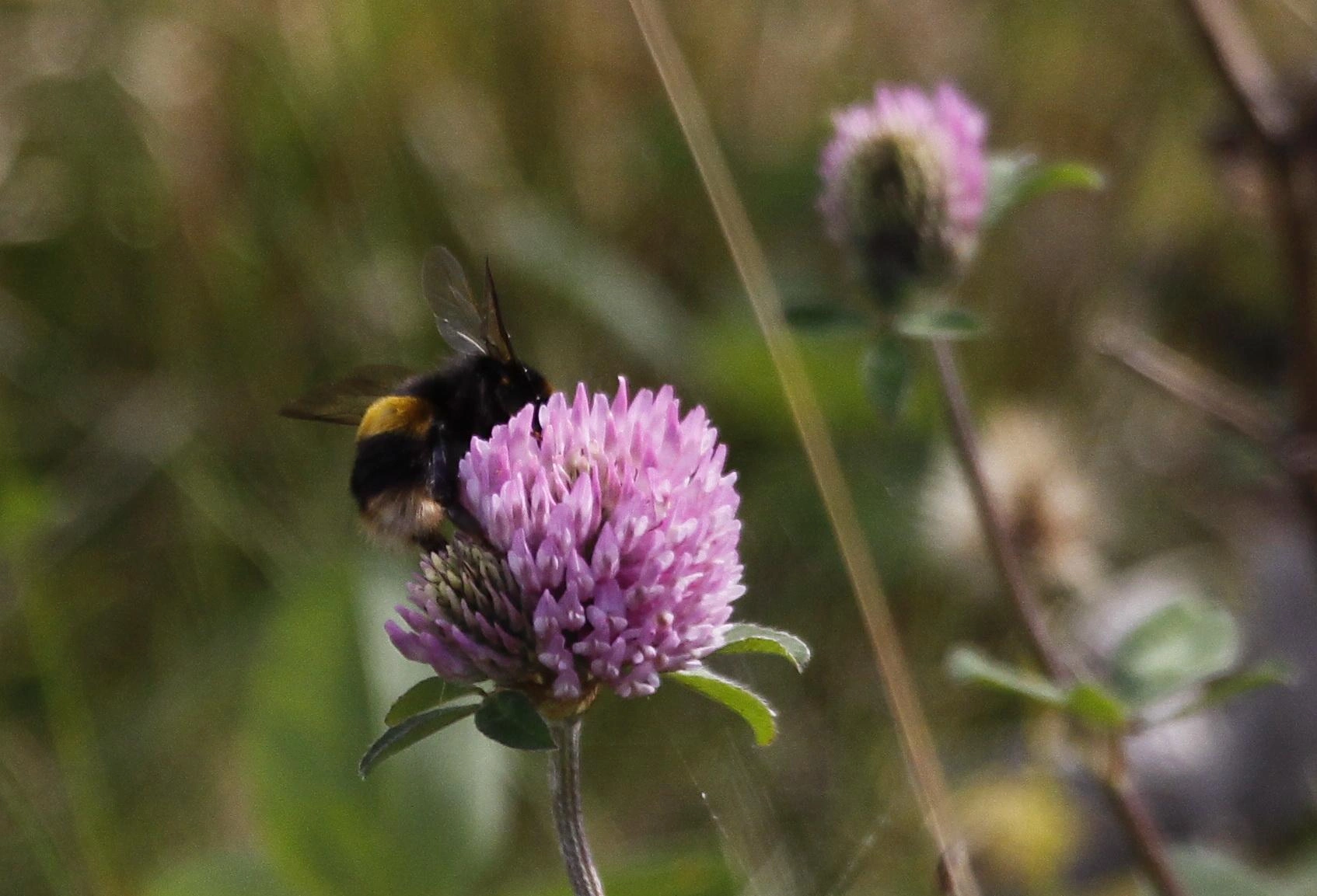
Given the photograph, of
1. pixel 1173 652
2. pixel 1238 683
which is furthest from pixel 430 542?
pixel 1173 652

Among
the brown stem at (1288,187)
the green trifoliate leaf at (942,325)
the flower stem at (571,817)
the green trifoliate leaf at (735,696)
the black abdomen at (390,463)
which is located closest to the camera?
the flower stem at (571,817)

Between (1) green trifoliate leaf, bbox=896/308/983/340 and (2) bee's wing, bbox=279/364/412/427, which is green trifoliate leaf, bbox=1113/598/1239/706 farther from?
(2) bee's wing, bbox=279/364/412/427

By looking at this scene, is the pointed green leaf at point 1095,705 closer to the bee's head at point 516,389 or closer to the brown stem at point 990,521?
the brown stem at point 990,521

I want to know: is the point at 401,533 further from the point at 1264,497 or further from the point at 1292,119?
the point at 1264,497

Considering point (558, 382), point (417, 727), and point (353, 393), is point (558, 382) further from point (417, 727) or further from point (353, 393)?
point (417, 727)

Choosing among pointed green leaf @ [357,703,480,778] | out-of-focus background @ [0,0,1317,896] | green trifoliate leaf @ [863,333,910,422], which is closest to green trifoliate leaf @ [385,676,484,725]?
pointed green leaf @ [357,703,480,778]

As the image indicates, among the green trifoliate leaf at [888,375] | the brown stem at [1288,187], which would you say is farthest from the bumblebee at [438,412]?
the brown stem at [1288,187]
